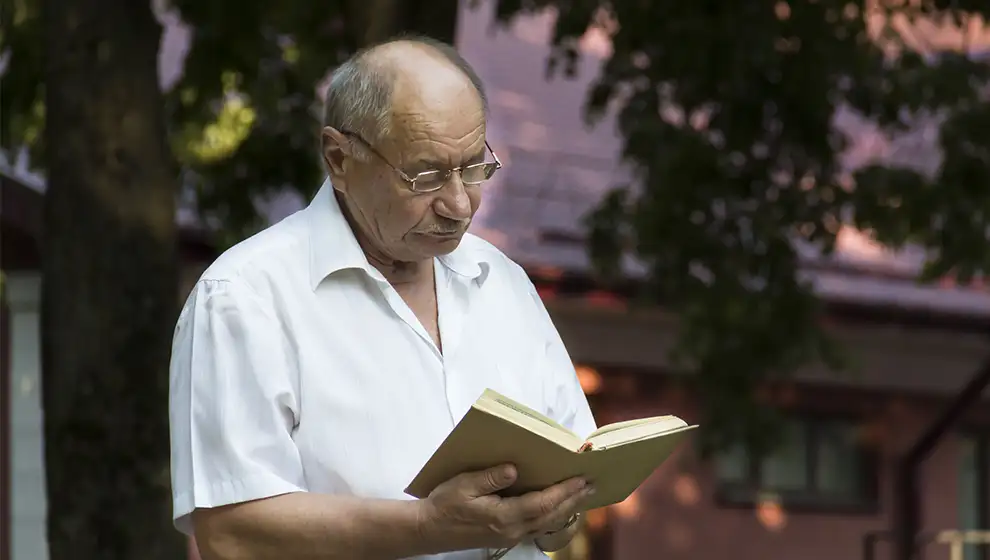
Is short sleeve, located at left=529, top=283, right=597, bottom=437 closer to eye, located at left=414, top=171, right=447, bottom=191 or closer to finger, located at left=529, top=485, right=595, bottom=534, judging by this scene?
finger, located at left=529, top=485, right=595, bottom=534

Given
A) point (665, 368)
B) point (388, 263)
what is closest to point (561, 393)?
point (388, 263)

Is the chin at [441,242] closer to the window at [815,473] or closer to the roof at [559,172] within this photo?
the roof at [559,172]

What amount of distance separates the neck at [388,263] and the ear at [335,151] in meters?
0.08

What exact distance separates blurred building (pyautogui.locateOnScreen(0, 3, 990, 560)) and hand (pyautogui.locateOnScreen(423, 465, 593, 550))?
7.82 meters

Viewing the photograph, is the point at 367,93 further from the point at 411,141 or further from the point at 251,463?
the point at 251,463

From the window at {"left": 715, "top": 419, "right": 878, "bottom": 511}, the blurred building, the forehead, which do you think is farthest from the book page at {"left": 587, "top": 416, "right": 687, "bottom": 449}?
the window at {"left": 715, "top": 419, "right": 878, "bottom": 511}

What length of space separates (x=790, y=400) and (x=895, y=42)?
192 inches

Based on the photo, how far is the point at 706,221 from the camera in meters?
8.75

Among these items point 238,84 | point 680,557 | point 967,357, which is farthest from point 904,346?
point 238,84

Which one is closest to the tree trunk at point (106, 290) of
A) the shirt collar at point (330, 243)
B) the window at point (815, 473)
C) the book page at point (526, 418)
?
the shirt collar at point (330, 243)

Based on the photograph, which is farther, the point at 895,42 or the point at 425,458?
the point at 895,42

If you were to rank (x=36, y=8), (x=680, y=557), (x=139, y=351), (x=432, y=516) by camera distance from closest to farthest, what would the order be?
(x=432, y=516) → (x=139, y=351) → (x=36, y=8) → (x=680, y=557)

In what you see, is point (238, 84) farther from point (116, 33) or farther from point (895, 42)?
point (895, 42)

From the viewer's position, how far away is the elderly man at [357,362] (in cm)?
257
